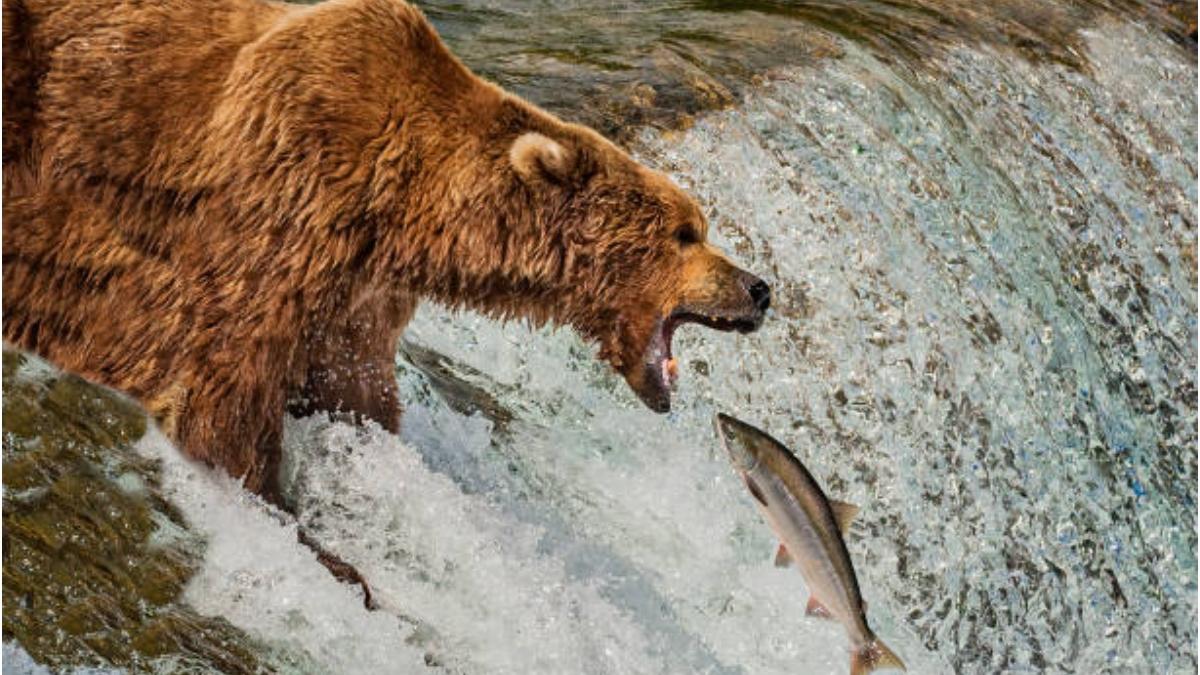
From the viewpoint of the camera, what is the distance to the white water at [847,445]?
4949mm

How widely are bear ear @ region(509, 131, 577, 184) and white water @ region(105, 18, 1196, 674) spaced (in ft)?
2.85

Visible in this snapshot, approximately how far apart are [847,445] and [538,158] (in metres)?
1.96

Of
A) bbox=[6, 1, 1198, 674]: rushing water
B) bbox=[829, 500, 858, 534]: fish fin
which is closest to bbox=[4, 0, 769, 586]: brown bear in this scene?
bbox=[6, 1, 1198, 674]: rushing water

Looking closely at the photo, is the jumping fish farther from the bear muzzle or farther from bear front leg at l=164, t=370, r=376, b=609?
bear front leg at l=164, t=370, r=376, b=609

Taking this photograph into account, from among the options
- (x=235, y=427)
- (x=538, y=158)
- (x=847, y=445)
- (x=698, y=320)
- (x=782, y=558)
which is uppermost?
(x=538, y=158)

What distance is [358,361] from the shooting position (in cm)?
516

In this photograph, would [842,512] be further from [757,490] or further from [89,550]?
[89,550]

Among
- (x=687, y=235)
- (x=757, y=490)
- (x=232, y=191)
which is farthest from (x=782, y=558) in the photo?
(x=232, y=191)

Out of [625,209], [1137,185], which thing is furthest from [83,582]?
[1137,185]

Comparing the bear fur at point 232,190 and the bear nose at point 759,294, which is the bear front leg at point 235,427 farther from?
the bear nose at point 759,294

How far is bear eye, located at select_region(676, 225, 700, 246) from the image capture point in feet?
17.2

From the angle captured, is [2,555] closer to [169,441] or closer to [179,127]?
[169,441]

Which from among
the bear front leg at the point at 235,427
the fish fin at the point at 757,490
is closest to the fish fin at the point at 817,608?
the fish fin at the point at 757,490

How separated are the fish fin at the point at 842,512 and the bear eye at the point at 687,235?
2.73 ft
